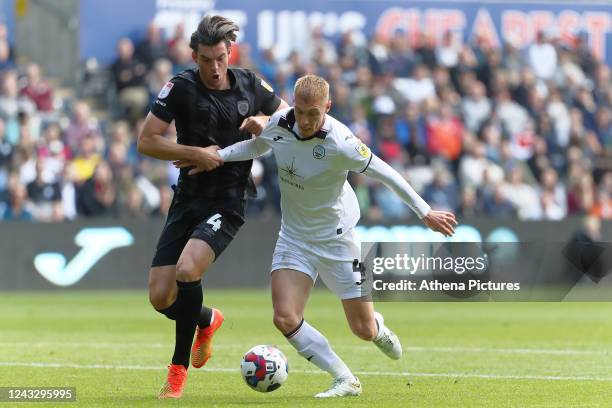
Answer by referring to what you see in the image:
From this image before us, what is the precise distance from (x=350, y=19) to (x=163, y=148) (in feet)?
58.2

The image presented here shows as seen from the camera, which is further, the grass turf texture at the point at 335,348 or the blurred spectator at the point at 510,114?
the blurred spectator at the point at 510,114

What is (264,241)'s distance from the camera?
20641 millimetres

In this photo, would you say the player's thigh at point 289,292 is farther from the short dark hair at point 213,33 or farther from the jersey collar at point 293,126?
the short dark hair at point 213,33

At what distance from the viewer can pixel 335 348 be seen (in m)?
13.0

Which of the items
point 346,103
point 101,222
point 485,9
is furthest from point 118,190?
point 485,9

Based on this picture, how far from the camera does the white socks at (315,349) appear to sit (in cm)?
906

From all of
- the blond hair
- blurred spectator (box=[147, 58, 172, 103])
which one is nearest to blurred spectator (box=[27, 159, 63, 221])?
blurred spectator (box=[147, 58, 172, 103])

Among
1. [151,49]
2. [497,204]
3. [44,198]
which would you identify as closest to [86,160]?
[44,198]

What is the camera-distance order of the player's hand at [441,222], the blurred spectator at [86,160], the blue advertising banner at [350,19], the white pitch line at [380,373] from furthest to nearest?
the blue advertising banner at [350,19] → the blurred spectator at [86,160] → the white pitch line at [380,373] → the player's hand at [441,222]

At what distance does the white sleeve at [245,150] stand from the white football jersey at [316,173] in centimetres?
7

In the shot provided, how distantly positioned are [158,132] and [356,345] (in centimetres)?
481

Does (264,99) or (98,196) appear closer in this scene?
(264,99)

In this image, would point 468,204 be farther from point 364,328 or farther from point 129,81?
point 364,328

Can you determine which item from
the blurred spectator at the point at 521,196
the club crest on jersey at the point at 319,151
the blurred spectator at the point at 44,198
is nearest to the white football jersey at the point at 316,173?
the club crest on jersey at the point at 319,151
